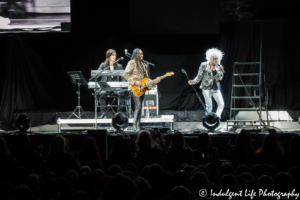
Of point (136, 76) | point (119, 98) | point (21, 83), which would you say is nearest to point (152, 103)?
point (119, 98)

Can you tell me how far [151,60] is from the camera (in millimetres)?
10867

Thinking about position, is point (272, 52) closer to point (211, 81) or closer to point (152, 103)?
point (211, 81)

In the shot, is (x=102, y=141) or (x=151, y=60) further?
(x=151, y=60)

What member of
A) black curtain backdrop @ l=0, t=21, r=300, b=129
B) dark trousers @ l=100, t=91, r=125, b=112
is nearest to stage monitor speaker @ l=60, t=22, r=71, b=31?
black curtain backdrop @ l=0, t=21, r=300, b=129

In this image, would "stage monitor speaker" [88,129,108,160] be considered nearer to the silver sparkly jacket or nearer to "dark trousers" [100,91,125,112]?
"dark trousers" [100,91,125,112]

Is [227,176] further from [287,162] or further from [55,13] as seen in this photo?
[55,13]

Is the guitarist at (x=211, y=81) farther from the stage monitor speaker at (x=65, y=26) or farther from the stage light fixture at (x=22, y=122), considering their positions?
the stage monitor speaker at (x=65, y=26)

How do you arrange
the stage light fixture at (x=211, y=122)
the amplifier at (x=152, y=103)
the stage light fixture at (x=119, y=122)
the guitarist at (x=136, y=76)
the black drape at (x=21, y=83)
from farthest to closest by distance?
the black drape at (x=21, y=83) < the amplifier at (x=152, y=103) < the guitarist at (x=136, y=76) < the stage light fixture at (x=211, y=122) < the stage light fixture at (x=119, y=122)

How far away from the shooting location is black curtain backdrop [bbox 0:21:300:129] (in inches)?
395

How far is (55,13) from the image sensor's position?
10.5 m

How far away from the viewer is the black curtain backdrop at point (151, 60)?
32.9 feet

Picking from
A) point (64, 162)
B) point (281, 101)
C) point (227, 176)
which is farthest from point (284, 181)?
point (281, 101)

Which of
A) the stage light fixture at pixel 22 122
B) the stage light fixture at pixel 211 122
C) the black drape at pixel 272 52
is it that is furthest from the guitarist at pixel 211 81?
the stage light fixture at pixel 22 122

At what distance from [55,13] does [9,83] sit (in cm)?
262
